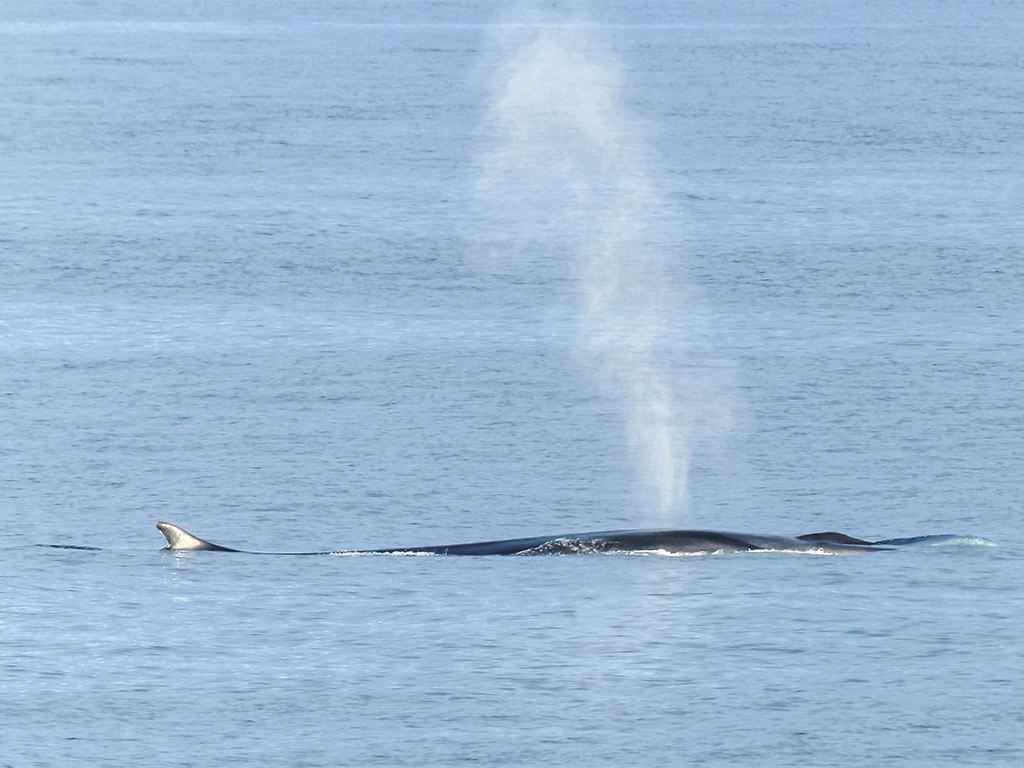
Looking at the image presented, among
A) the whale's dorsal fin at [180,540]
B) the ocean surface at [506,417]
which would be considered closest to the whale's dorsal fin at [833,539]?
the ocean surface at [506,417]

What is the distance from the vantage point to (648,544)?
2045cm

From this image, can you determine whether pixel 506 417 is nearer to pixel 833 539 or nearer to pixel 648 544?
pixel 648 544

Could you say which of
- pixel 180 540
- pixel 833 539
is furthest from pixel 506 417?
pixel 180 540

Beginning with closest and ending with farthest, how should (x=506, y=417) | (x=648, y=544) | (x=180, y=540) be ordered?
1. (x=180, y=540)
2. (x=648, y=544)
3. (x=506, y=417)

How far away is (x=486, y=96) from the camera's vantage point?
5878 centimetres

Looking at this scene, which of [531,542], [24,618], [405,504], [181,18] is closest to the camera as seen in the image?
[24,618]

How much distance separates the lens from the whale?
20.2 metres

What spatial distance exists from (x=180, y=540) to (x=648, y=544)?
416 cm

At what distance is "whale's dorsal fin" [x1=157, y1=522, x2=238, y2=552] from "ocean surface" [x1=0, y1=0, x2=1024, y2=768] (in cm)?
25

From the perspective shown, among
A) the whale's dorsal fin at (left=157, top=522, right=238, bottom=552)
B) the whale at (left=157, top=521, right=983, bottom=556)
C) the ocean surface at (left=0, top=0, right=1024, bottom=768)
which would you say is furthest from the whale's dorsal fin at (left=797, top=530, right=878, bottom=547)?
the whale's dorsal fin at (left=157, top=522, right=238, bottom=552)

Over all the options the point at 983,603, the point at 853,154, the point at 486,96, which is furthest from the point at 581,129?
the point at 983,603

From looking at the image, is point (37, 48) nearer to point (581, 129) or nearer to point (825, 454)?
point (581, 129)

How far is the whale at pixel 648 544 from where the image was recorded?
20.2 m

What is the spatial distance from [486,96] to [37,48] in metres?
19.9
